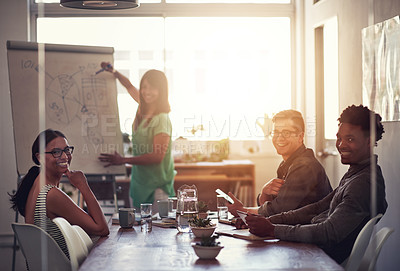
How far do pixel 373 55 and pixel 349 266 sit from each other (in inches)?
67.6

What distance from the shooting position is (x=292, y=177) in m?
3.19

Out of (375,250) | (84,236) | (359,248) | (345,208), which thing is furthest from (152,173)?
(375,250)

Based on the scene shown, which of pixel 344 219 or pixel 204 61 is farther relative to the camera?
pixel 204 61

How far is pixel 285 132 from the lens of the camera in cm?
341

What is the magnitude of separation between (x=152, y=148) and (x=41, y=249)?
5.85 ft

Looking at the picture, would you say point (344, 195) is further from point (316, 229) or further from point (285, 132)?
point (285, 132)

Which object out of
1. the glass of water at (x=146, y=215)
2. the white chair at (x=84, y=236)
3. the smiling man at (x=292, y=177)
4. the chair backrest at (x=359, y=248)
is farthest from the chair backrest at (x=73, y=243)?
the chair backrest at (x=359, y=248)

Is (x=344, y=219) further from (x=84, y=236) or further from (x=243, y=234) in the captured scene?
(x=84, y=236)

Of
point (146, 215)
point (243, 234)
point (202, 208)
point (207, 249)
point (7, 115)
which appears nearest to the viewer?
point (207, 249)

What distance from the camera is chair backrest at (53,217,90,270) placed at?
2459 mm

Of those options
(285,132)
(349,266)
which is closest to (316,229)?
(349,266)

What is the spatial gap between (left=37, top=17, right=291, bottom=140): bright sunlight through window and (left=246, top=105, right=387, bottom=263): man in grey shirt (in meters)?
2.88

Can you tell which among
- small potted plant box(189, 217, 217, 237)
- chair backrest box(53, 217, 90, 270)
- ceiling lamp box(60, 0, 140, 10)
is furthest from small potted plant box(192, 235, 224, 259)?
ceiling lamp box(60, 0, 140, 10)

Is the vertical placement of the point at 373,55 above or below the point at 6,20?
below
